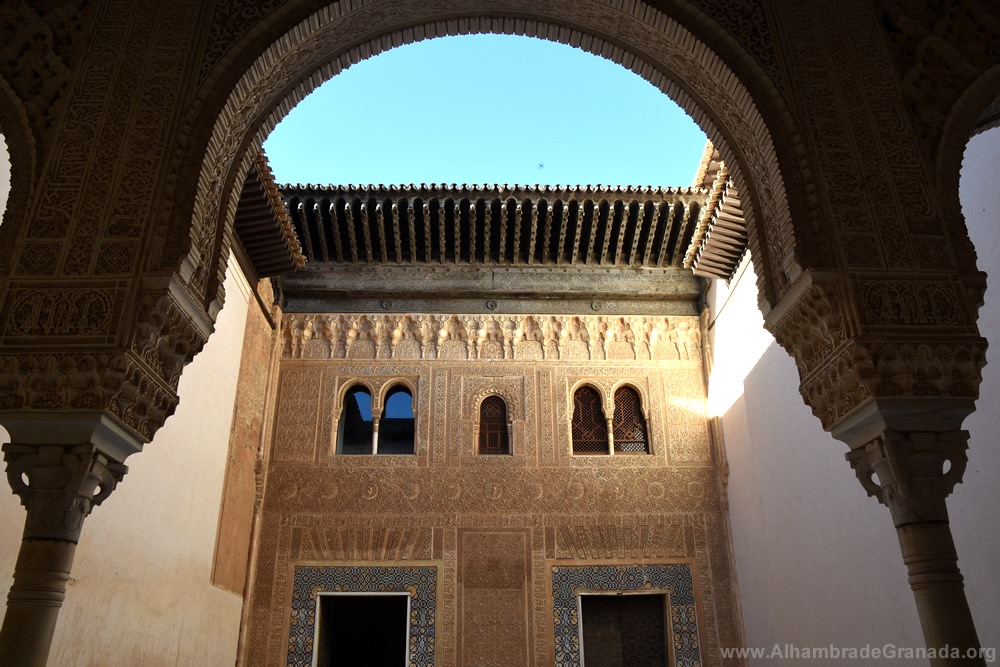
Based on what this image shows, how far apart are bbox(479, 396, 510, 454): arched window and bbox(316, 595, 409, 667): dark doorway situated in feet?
5.79

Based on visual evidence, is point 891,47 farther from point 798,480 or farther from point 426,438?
point 426,438

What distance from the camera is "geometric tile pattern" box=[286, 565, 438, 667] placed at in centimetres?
730

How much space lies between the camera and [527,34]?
13.3 feet

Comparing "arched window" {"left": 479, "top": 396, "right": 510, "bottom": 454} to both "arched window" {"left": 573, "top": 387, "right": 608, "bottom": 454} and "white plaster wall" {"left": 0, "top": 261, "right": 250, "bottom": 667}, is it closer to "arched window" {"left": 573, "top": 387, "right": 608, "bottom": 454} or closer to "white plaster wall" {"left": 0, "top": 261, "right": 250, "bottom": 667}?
"arched window" {"left": 573, "top": 387, "right": 608, "bottom": 454}

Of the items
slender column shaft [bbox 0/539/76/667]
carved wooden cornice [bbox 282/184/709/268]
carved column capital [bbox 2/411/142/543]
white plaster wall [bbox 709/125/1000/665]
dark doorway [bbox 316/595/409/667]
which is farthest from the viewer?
carved wooden cornice [bbox 282/184/709/268]

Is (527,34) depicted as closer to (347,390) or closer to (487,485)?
Result: (487,485)

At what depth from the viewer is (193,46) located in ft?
11.5

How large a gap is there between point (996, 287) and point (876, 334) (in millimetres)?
1854

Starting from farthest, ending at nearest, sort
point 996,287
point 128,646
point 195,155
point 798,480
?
point 798,480
point 128,646
point 996,287
point 195,155

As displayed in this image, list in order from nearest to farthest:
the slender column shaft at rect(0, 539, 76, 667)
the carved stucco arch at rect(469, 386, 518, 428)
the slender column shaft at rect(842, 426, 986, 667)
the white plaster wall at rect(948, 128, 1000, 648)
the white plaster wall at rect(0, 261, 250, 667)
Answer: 1. the slender column shaft at rect(0, 539, 76, 667)
2. the slender column shaft at rect(842, 426, 986, 667)
3. the white plaster wall at rect(948, 128, 1000, 648)
4. the white plaster wall at rect(0, 261, 250, 667)
5. the carved stucco arch at rect(469, 386, 518, 428)

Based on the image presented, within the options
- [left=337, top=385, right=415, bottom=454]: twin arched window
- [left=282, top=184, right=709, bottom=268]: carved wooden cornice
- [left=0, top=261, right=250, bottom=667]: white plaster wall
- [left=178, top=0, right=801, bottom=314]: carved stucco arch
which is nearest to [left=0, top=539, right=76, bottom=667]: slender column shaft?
[left=178, top=0, right=801, bottom=314]: carved stucco arch

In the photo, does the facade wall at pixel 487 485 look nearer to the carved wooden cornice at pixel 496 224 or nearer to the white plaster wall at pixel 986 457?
the carved wooden cornice at pixel 496 224

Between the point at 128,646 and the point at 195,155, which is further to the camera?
the point at 128,646

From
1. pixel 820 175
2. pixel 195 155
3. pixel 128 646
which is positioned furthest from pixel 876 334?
pixel 128 646
